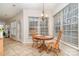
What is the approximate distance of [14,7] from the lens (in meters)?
4.17

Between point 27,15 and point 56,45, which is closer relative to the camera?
point 56,45

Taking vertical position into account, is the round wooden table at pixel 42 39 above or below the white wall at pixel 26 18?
below

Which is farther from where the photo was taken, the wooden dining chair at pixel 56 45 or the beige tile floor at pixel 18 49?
the beige tile floor at pixel 18 49

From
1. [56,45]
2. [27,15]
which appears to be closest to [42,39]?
[56,45]

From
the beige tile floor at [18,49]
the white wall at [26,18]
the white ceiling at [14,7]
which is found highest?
the white ceiling at [14,7]

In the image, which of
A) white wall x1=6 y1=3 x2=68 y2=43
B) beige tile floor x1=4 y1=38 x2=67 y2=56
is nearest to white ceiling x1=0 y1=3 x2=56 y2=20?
white wall x1=6 y1=3 x2=68 y2=43

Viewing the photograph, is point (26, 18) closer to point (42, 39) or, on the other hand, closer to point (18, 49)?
point (42, 39)

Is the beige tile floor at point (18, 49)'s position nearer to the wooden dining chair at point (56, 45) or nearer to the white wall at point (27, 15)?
the wooden dining chair at point (56, 45)

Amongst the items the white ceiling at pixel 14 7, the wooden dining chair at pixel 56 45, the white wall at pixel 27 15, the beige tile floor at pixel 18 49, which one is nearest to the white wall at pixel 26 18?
the white wall at pixel 27 15

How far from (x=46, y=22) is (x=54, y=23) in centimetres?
35

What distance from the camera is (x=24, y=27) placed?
423 centimetres

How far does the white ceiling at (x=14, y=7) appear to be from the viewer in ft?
13.3

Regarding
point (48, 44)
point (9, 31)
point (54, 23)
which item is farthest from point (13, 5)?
point (48, 44)

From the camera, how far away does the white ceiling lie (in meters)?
4.04
